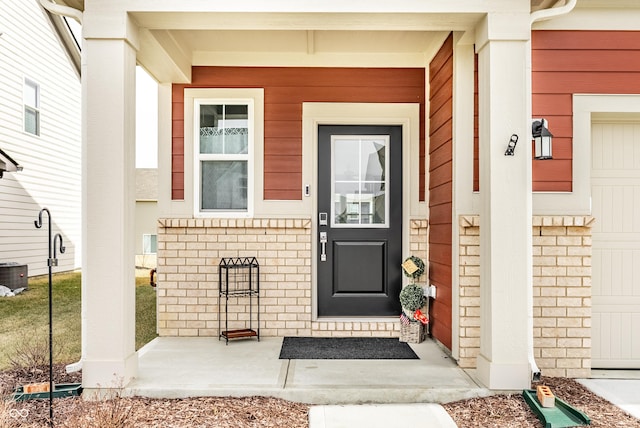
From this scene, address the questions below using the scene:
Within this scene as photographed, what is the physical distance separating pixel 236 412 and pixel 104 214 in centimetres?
151

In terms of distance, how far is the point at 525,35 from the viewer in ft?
10.7

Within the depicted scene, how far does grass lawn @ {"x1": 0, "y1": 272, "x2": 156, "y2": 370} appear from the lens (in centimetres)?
454

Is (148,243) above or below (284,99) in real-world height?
below

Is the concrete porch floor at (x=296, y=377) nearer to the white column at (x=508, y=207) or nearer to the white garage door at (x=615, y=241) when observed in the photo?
the white column at (x=508, y=207)

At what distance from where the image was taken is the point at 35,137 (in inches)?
383

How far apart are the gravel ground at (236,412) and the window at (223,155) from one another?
2.17 m

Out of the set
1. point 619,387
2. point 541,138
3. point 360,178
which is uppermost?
point 541,138

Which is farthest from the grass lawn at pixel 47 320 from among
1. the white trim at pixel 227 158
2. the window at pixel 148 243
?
the window at pixel 148 243

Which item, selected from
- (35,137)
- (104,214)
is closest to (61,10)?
(104,214)

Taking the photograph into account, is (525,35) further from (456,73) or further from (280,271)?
(280,271)

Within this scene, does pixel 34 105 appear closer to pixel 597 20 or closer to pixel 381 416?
pixel 381 416

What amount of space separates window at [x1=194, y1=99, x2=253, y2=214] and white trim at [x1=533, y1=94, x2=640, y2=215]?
2.69 m

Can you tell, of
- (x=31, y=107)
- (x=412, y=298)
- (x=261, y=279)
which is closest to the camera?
(x=412, y=298)

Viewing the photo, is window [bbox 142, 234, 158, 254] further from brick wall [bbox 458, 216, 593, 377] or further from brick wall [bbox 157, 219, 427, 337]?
brick wall [bbox 458, 216, 593, 377]
